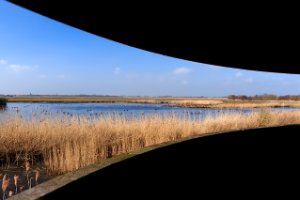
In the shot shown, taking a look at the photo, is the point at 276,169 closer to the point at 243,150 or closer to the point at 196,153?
the point at 243,150

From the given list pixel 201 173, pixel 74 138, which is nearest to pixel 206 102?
pixel 74 138

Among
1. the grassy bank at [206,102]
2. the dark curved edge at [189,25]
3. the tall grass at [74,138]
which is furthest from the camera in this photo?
the grassy bank at [206,102]

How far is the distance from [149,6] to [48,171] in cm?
428

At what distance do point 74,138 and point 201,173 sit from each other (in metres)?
4.05

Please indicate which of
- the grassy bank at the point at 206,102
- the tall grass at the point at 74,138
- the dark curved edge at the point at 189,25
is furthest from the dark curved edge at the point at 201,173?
the grassy bank at the point at 206,102

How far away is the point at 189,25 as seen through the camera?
3000mm

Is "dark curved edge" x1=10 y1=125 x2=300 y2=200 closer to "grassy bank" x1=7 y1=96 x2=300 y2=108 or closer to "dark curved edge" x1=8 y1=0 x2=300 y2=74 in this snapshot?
"dark curved edge" x1=8 y1=0 x2=300 y2=74

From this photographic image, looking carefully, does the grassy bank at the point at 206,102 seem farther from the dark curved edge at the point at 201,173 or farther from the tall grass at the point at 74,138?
the dark curved edge at the point at 201,173

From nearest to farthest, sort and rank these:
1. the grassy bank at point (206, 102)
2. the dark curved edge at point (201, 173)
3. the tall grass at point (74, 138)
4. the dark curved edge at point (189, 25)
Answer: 1. the dark curved edge at point (189, 25)
2. the dark curved edge at point (201, 173)
3. the tall grass at point (74, 138)
4. the grassy bank at point (206, 102)

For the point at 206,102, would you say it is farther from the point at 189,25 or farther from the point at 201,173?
the point at 189,25

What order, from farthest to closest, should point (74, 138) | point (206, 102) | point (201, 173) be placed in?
point (206, 102), point (74, 138), point (201, 173)

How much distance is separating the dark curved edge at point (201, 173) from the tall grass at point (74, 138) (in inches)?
88.7

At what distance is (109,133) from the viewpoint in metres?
8.29

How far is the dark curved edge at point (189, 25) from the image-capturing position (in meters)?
2.29
